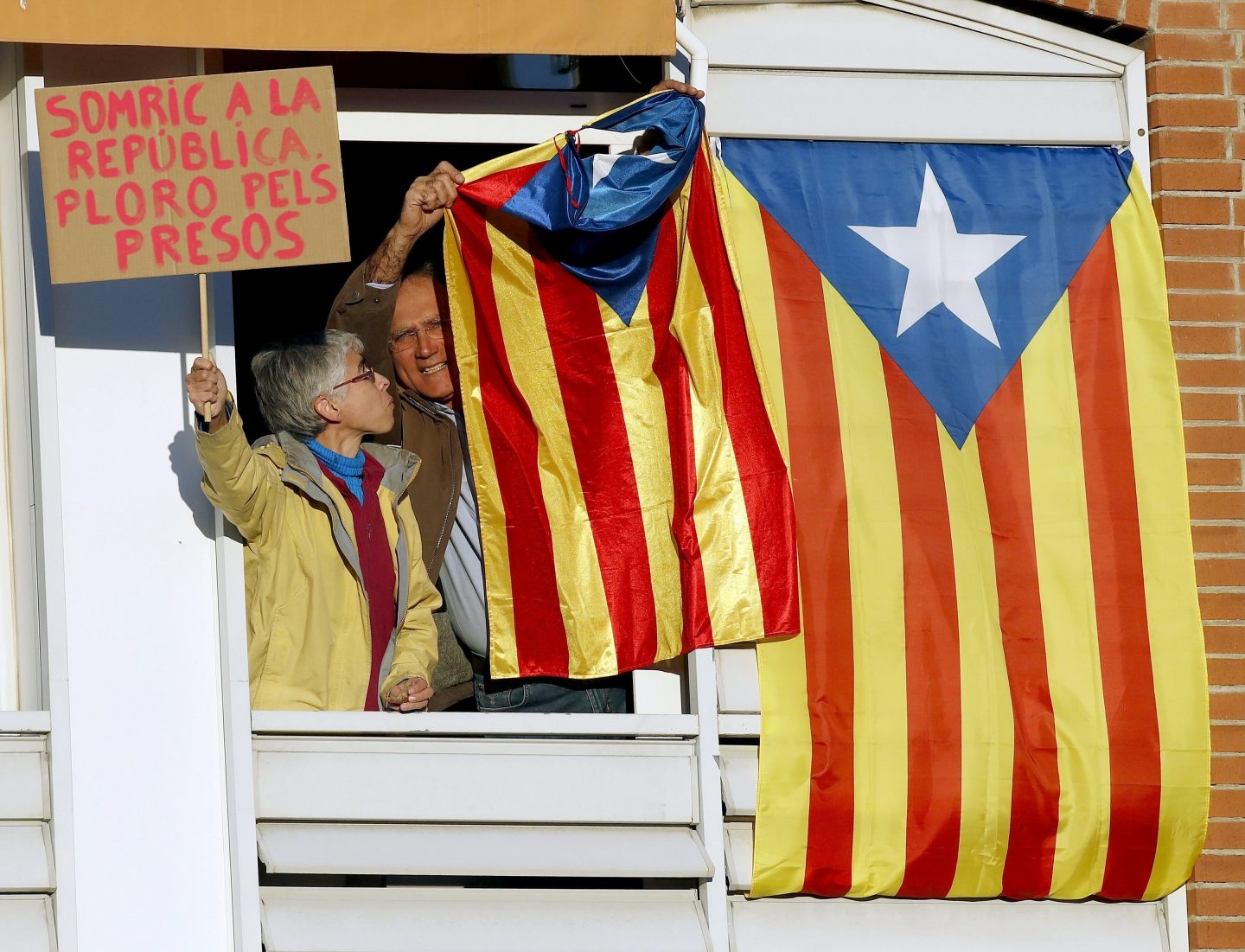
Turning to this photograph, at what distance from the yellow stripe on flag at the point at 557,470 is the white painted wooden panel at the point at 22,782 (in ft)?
4.09

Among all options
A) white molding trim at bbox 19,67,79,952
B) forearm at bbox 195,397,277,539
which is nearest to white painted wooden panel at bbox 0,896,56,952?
white molding trim at bbox 19,67,79,952

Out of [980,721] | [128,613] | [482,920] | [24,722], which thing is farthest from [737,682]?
[24,722]

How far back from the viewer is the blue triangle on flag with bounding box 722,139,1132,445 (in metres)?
5.56

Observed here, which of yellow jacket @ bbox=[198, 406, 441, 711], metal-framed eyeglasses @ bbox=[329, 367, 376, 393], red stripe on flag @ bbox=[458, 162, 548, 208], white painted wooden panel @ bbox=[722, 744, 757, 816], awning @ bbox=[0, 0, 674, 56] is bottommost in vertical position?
white painted wooden panel @ bbox=[722, 744, 757, 816]

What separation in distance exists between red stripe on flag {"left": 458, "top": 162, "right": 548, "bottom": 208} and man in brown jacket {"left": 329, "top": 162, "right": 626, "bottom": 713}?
173 millimetres

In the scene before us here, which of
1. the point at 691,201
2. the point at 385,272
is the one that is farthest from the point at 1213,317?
the point at 385,272

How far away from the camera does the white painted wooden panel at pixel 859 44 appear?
570cm

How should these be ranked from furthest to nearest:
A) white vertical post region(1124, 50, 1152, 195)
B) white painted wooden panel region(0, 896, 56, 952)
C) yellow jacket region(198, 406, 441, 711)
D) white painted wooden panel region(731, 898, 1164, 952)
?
white vertical post region(1124, 50, 1152, 195) → white painted wooden panel region(731, 898, 1164, 952) → yellow jacket region(198, 406, 441, 711) → white painted wooden panel region(0, 896, 56, 952)

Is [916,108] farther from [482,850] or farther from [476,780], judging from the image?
[482,850]

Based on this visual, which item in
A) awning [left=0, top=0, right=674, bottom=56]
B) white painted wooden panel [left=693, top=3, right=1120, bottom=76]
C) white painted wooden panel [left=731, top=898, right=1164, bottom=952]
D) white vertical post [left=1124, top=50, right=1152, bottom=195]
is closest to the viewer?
awning [left=0, top=0, right=674, bottom=56]

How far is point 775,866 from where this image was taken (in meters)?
5.30

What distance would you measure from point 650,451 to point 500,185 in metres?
0.84

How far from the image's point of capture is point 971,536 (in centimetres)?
548

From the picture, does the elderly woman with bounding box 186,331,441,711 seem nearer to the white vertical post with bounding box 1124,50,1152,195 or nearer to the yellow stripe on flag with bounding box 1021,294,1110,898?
the yellow stripe on flag with bounding box 1021,294,1110,898
